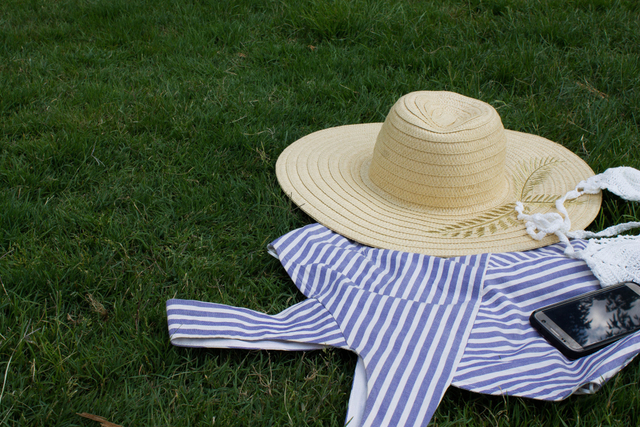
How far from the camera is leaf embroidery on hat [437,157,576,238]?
193cm

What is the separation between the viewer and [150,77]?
124 inches

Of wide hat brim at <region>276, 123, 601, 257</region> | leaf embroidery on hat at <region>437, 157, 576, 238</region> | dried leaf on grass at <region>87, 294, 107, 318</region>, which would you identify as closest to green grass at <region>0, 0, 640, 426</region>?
dried leaf on grass at <region>87, 294, 107, 318</region>

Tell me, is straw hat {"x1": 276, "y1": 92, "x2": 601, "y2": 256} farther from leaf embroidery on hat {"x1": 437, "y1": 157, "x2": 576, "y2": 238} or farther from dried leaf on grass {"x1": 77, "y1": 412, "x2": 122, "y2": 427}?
dried leaf on grass {"x1": 77, "y1": 412, "x2": 122, "y2": 427}

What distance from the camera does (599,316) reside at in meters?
1.51

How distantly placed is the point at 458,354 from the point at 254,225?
0.97 m

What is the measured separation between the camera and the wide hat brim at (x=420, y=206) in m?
1.88

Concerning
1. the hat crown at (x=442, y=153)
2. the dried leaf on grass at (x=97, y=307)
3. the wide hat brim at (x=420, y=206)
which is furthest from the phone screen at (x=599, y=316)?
the dried leaf on grass at (x=97, y=307)

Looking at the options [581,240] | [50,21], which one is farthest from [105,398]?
[50,21]

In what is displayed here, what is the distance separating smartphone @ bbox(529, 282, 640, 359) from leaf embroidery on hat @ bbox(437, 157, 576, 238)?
1.43 ft

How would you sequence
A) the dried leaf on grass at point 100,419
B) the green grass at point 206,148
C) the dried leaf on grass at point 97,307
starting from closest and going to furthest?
the dried leaf on grass at point 100,419
the green grass at point 206,148
the dried leaf on grass at point 97,307

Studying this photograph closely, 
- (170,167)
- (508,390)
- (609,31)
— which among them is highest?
(609,31)

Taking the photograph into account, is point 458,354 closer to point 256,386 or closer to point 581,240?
point 256,386

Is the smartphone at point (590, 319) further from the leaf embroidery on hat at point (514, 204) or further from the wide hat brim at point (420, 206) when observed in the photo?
the leaf embroidery on hat at point (514, 204)

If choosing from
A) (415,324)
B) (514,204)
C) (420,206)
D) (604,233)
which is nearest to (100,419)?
(415,324)
